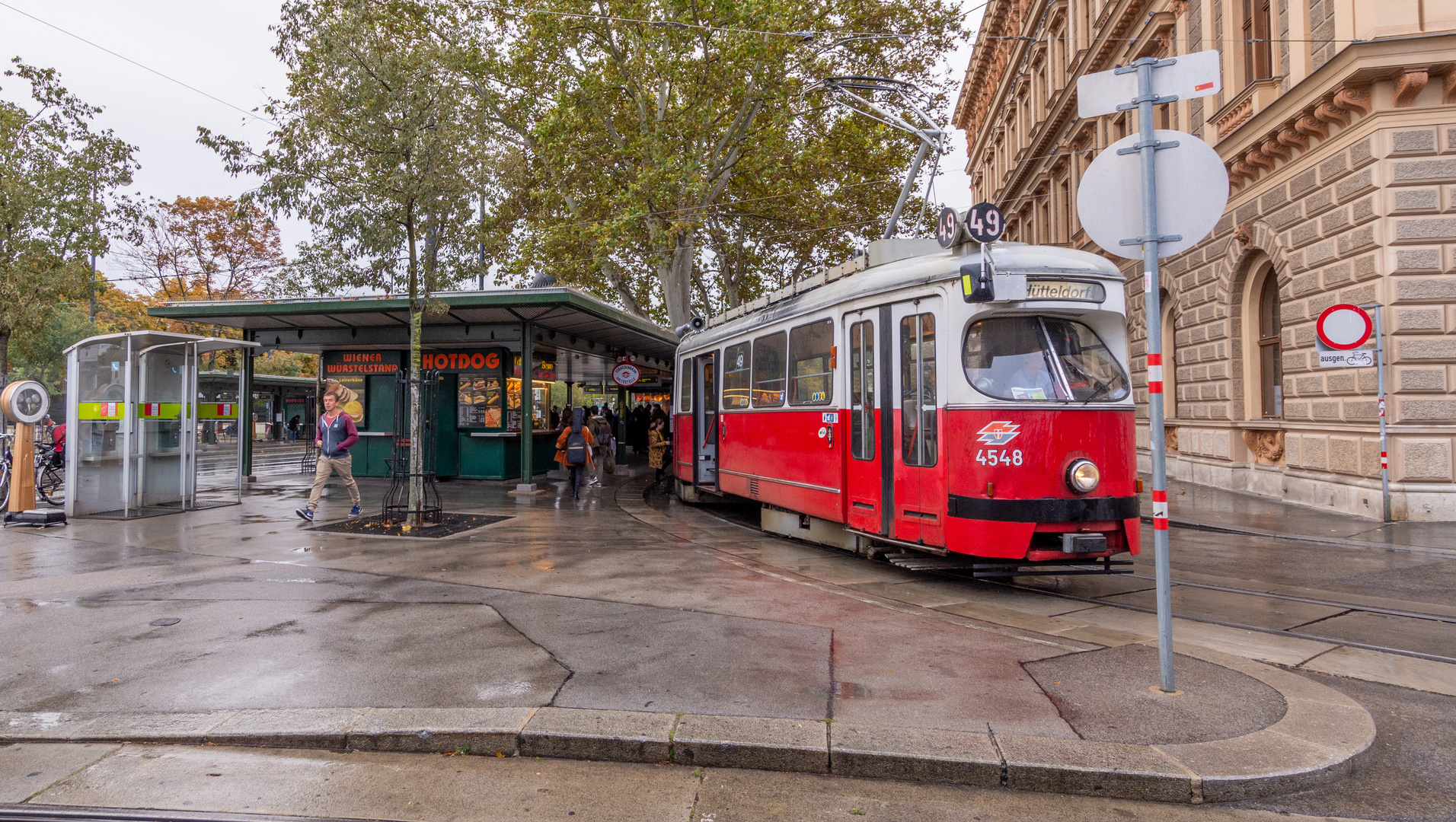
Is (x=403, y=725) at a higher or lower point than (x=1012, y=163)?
lower

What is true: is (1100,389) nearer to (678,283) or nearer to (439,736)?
(439,736)

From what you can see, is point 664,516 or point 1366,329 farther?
point 664,516

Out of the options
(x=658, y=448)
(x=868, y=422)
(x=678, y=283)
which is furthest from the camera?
(x=678, y=283)

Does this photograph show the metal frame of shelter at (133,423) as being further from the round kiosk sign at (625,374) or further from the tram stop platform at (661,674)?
the round kiosk sign at (625,374)

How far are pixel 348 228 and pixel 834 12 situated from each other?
49.6 ft

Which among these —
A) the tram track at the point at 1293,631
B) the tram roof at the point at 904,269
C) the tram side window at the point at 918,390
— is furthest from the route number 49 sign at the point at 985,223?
→ the tram track at the point at 1293,631

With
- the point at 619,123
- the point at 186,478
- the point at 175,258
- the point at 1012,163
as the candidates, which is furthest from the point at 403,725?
the point at 175,258

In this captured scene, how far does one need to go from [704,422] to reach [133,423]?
27.7ft

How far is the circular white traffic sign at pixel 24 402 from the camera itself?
37.8 feet

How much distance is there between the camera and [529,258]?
23688mm

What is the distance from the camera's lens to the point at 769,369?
35.1 ft

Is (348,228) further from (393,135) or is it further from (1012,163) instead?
(1012,163)

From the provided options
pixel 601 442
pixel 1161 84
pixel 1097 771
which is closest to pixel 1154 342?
pixel 1161 84

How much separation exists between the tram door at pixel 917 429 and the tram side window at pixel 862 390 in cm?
33
